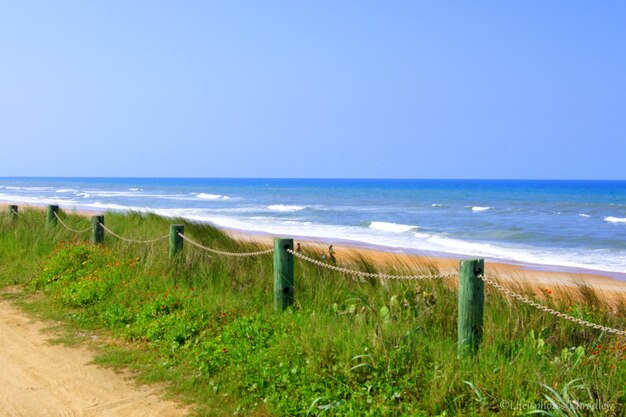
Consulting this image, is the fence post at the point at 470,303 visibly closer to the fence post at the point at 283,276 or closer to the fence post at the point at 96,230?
the fence post at the point at 283,276

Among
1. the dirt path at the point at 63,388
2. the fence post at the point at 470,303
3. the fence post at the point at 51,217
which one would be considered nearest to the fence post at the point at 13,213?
the fence post at the point at 51,217

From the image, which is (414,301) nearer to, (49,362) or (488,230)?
(49,362)

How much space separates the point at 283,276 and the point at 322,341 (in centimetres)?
176

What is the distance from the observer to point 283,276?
6465 millimetres

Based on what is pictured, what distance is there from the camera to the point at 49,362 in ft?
18.7

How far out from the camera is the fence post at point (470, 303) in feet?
15.2

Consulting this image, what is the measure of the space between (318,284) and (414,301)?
4.17 ft

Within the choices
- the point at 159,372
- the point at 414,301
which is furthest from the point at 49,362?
the point at 414,301

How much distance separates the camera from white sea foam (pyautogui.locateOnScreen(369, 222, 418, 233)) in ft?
86.2

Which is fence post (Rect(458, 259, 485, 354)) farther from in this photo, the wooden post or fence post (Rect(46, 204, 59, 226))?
fence post (Rect(46, 204, 59, 226))

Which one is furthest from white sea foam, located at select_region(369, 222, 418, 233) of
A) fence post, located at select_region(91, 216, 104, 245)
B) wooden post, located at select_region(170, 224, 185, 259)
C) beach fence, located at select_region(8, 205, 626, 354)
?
wooden post, located at select_region(170, 224, 185, 259)

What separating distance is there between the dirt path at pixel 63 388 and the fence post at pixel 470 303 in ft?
7.41

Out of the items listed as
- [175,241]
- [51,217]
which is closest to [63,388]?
[175,241]

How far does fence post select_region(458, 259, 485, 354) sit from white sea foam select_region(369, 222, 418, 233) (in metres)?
21.1
